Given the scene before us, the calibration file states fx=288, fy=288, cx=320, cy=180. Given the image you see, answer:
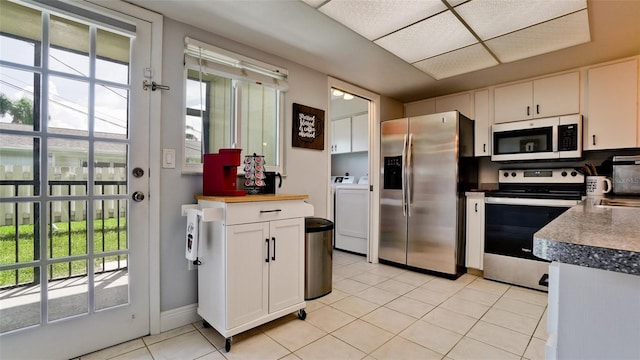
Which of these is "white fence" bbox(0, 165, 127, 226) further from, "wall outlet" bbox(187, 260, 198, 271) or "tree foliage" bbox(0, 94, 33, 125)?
"wall outlet" bbox(187, 260, 198, 271)

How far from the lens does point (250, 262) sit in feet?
6.10

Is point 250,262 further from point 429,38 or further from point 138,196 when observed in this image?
point 429,38

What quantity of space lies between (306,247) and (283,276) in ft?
1.47

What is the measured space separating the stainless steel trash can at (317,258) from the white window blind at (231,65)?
1305 millimetres

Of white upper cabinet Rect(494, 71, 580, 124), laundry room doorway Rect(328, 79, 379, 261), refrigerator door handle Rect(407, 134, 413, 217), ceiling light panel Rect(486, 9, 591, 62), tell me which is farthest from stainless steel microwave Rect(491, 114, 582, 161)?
laundry room doorway Rect(328, 79, 379, 261)

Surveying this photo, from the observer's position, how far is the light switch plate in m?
2.00

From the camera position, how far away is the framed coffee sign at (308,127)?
9.06ft

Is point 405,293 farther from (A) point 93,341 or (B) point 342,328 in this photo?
(A) point 93,341

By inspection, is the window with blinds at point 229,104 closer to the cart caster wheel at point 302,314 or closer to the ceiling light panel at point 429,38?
the ceiling light panel at point 429,38

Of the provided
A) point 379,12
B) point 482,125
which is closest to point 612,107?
point 482,125

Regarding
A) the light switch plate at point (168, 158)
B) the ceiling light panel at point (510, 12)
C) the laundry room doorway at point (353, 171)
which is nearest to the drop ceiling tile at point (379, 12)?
the ceiling light panel at point (510, 12)

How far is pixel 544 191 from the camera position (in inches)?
114

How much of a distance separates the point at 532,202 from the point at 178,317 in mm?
3237

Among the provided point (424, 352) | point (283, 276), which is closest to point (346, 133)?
point (283, 276)
